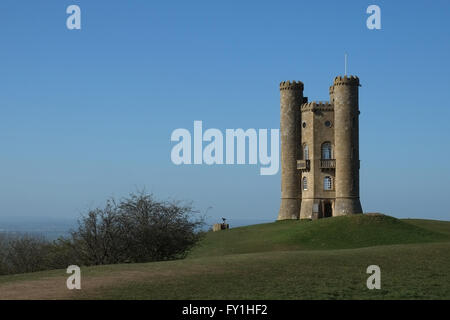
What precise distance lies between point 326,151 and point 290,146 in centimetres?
483

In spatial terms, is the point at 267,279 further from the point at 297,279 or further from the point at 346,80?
the point at 346,80

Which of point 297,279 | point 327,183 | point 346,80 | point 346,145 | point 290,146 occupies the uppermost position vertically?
point 346,80

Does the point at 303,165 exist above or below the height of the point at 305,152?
below

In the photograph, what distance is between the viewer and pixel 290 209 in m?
85.2

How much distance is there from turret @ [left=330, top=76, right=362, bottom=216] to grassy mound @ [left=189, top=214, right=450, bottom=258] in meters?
15.6

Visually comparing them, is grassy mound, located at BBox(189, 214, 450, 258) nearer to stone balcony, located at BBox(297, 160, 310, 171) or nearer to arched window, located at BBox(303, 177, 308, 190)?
stone balcony, located at BBox(297, 160, 310, 171)

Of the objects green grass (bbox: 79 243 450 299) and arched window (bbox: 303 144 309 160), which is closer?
green grass (bbox: 79 243 450 299)

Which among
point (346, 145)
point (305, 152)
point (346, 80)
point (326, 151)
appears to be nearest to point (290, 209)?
point (305, 152)

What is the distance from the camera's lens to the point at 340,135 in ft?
266

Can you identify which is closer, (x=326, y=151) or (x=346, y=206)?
(x=346, y=206)

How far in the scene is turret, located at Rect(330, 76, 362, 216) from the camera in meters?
81.0
